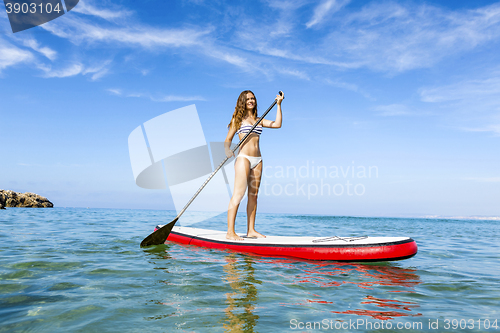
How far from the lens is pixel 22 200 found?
39.2 m

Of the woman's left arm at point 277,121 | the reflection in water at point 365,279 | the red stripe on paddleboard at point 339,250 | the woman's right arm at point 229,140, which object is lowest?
the reflection in water at point 365,279

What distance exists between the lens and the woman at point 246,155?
5.76 m

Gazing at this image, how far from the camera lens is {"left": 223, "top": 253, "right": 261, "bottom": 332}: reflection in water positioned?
2.34 meters

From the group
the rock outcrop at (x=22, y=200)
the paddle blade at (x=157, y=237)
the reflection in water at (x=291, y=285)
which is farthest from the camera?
the rock outcrop at (x=22, y=200)

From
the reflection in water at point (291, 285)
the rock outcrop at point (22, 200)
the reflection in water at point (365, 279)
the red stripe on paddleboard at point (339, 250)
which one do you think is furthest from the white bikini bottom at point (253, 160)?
the rock outcrop at point (22, 200)

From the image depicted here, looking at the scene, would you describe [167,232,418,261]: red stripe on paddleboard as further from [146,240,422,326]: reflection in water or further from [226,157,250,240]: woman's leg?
[226,157,250,240]: woman's leg

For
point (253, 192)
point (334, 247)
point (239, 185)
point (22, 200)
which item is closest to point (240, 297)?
point (334, 247)

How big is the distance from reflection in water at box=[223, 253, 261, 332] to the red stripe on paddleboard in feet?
2.12

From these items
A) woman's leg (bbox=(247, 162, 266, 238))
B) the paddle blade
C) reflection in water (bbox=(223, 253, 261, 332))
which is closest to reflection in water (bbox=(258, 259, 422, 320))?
reflection in water (bbox=(223, 253, 261, 332))

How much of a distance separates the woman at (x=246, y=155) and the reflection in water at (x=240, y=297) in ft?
4.38

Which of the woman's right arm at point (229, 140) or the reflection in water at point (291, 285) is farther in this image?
the woman's right arm at point (229, 140)

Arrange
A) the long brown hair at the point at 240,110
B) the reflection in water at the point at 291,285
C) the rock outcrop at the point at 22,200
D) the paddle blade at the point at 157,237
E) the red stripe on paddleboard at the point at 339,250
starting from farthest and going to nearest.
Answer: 1. the rock outcrop at the point at 22,200
2. the paddle blade at the point at 157,237
3. the long brown hair at the point at 240,110
4. the red stripe on paddleboard at the point at 339,250
5. the reflection in water at the point at 291,285

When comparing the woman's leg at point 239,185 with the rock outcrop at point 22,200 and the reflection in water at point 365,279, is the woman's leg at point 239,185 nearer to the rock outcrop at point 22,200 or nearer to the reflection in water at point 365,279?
the reflection in water at point 365,279

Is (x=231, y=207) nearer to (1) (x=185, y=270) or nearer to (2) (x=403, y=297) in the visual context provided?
(1) (x=185, y=270)
